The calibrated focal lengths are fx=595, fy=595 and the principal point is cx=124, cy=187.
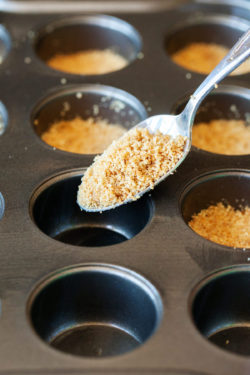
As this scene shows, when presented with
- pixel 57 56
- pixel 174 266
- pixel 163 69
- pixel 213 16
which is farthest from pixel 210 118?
pixel 174 266

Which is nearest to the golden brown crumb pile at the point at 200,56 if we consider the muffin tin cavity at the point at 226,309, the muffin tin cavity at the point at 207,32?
the muffin tin cavity at the point at 207,32

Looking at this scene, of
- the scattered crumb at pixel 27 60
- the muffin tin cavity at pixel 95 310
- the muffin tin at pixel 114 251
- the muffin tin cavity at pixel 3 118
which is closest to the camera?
the muffin tin at pixel 114 251

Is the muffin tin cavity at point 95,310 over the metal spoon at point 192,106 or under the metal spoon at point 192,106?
under

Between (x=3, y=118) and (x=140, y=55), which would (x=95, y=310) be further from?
(x=140, y=55)

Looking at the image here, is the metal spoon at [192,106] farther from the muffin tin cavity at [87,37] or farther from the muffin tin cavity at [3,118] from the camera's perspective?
the muffin tin cavity at [87,37]

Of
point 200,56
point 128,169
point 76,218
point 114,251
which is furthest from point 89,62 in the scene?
point 114,251

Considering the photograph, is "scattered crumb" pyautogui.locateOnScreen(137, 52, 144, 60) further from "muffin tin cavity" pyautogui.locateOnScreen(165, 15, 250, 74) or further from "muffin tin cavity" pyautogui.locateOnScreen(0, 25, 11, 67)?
"muffin tin cavity" pyautogui.locateOnScreen(0, 25, 11, 67)

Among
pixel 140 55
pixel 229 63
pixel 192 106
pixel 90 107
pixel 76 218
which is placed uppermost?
pixel 229 63
